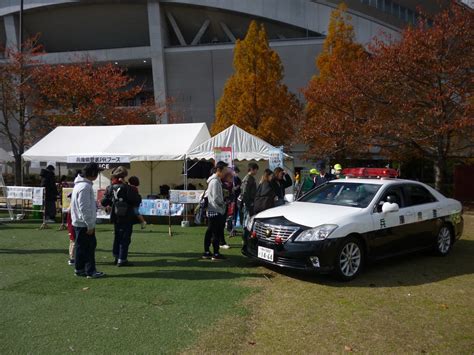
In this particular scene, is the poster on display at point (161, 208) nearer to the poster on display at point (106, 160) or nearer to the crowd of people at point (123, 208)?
the poster on display at point (106, 160)

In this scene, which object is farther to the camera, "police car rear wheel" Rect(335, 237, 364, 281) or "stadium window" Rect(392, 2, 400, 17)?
"stadium window" Rect(392, 2, 400, 17)

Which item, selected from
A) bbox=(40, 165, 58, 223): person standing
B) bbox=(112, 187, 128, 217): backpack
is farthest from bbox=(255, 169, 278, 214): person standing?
bbox=(40, 165, 58, 223): person standing

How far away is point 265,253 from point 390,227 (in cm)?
A: 205

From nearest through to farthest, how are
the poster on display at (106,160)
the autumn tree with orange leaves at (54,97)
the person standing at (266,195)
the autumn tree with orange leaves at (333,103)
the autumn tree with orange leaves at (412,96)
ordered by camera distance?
the person standing at (266,195), the poster on display at (106,160), the autumn tree with orange leaves at (412,96), the autumn tree with orange leaves at (333,103), the autumn tree with orange leaves at (54,97)

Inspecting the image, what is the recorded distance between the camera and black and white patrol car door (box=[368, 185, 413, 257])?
20.8 ft

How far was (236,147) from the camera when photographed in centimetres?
1178

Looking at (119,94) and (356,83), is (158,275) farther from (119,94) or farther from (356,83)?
(119,94)

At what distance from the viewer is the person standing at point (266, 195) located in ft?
25.6

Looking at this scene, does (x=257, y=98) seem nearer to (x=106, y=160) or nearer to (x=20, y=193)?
(x=106, y=160)

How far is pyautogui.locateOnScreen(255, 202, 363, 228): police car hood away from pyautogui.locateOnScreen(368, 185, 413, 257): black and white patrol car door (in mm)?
389

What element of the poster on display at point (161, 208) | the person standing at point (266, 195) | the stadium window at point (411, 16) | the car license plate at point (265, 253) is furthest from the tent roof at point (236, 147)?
the stadium window at point (411, 16)

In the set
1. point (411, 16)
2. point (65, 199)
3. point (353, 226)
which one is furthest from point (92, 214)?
point (411, 16)

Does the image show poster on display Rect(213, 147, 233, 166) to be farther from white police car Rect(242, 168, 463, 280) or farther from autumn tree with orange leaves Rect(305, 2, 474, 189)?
autumn tree with orange leaves Rect(305, 2, 474, 189)

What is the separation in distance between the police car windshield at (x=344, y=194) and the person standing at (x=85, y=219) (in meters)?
3.68
